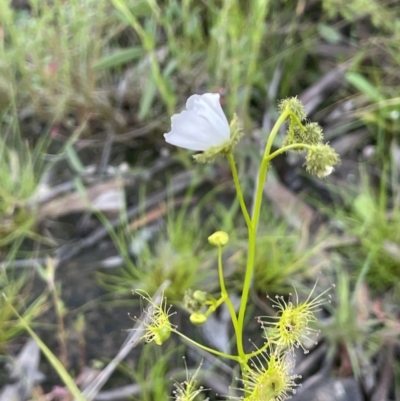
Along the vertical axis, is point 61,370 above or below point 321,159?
below

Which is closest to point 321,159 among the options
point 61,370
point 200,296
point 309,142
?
point 309,142

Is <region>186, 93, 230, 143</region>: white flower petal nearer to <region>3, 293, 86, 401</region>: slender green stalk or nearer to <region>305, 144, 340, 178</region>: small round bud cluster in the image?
<region>305, 144, 340, 178</region>: small round bud cluster

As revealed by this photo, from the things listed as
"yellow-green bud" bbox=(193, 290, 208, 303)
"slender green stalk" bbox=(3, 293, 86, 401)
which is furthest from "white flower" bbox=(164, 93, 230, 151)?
"slender green stalk" bbox=(3, 293, 86, 401)

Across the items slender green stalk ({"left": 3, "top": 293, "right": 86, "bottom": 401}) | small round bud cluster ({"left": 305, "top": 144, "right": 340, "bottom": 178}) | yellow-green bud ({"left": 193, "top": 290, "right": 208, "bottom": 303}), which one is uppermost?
small round bud cluster ({"left": 305, "top": 144, "right": 340, "bottom": 178})

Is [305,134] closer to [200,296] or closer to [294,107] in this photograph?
[294,107]

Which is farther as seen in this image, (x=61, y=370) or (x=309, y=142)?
(x=61, y=370)

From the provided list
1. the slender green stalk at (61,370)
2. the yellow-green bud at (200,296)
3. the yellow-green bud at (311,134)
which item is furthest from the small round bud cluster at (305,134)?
the slender green stalk at (61,370)
